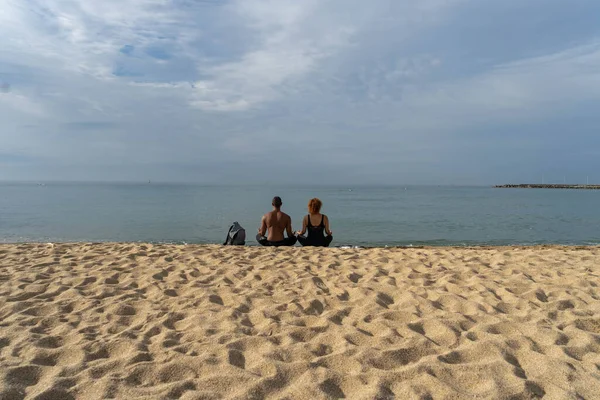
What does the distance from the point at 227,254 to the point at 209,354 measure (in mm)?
4394

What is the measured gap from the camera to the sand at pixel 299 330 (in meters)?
2.90

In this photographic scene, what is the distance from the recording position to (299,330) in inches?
152

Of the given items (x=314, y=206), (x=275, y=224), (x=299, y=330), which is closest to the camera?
(x=299, y=330)

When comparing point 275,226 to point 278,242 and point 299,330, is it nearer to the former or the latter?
point 278,242

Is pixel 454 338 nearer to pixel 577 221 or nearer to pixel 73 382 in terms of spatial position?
pixel 73 382

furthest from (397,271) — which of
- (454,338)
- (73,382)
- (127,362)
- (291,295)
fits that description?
(73,382)

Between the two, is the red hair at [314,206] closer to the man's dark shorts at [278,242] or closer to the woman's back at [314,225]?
the woman's back at [314,225]

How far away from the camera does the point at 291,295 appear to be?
502cm

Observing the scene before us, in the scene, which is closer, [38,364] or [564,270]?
[38,364]

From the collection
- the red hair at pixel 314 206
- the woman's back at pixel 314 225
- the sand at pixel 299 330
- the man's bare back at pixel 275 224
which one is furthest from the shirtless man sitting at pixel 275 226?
the sand at pixel 299 330

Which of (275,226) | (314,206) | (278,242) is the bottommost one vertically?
(278,242)

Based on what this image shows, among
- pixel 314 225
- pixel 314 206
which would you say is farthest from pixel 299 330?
pixel 314 225

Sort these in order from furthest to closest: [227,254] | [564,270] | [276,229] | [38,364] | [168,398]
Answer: [276,229], [227,254], [564,270], [38,364], [168,398]

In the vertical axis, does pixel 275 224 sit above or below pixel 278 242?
above
